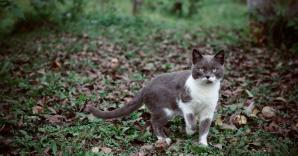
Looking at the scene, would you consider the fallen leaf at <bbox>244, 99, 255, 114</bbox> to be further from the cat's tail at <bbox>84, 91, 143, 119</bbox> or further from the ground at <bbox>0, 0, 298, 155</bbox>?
the cat's tail at <bbox>84, 91, 143, 119</bbox>

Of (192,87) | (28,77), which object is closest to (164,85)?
(192,87)

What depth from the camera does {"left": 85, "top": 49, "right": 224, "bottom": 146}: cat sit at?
536 centimetres

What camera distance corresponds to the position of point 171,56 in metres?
9.88

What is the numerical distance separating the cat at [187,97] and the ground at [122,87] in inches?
8.2

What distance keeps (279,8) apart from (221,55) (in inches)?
223

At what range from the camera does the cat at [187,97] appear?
5.36m

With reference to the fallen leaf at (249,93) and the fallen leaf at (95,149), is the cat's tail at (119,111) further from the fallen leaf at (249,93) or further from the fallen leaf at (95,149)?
the fallen leaf at (249,93)

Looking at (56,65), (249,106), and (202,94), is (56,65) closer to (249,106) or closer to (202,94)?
(249,106)

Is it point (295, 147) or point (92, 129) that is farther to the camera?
point (92, 129)

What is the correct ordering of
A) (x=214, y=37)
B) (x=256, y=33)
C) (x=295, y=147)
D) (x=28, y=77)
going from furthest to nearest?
(x=214, y=37)
(x=256, y=33)
(x=28, y=77)
(x=295, y=147)

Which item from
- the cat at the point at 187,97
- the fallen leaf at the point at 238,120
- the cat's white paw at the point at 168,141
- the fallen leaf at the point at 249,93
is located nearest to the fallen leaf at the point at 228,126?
the fallen leaf at the point at 238,120

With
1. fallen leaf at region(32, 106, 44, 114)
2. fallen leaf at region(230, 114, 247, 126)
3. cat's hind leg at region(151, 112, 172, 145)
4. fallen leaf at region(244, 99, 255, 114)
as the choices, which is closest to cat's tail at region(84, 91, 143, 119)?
cat's hind leg at region(151, 112, 172, 145)

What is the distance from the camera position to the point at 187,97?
17.8 feet

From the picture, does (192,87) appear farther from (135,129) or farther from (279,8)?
(279,8)
